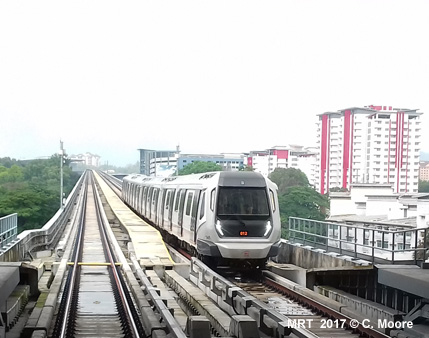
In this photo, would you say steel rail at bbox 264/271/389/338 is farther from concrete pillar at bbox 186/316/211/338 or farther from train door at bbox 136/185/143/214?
train door at bbox 136/185/143/214

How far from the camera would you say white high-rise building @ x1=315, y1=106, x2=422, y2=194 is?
206 feet

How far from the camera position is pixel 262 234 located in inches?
530

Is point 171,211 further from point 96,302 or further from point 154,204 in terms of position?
point 96,302

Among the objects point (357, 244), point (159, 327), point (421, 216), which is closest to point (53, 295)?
point (159, 327)

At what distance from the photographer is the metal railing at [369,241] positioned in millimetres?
11836

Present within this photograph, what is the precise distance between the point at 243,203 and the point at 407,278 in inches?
218

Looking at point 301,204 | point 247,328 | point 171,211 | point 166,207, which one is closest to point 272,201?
point 247,328

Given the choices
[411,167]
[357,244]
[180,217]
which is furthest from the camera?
[411,167]

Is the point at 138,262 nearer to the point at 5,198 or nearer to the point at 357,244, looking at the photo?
the point at 357,244

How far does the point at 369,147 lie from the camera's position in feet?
236

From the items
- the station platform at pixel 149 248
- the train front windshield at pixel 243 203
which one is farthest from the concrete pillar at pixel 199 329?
the station platform at pixel 149 248

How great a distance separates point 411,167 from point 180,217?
47.3m

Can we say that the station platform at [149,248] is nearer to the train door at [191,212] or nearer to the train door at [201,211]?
the train door at [191,212]

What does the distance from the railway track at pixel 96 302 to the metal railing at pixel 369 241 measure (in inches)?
198
